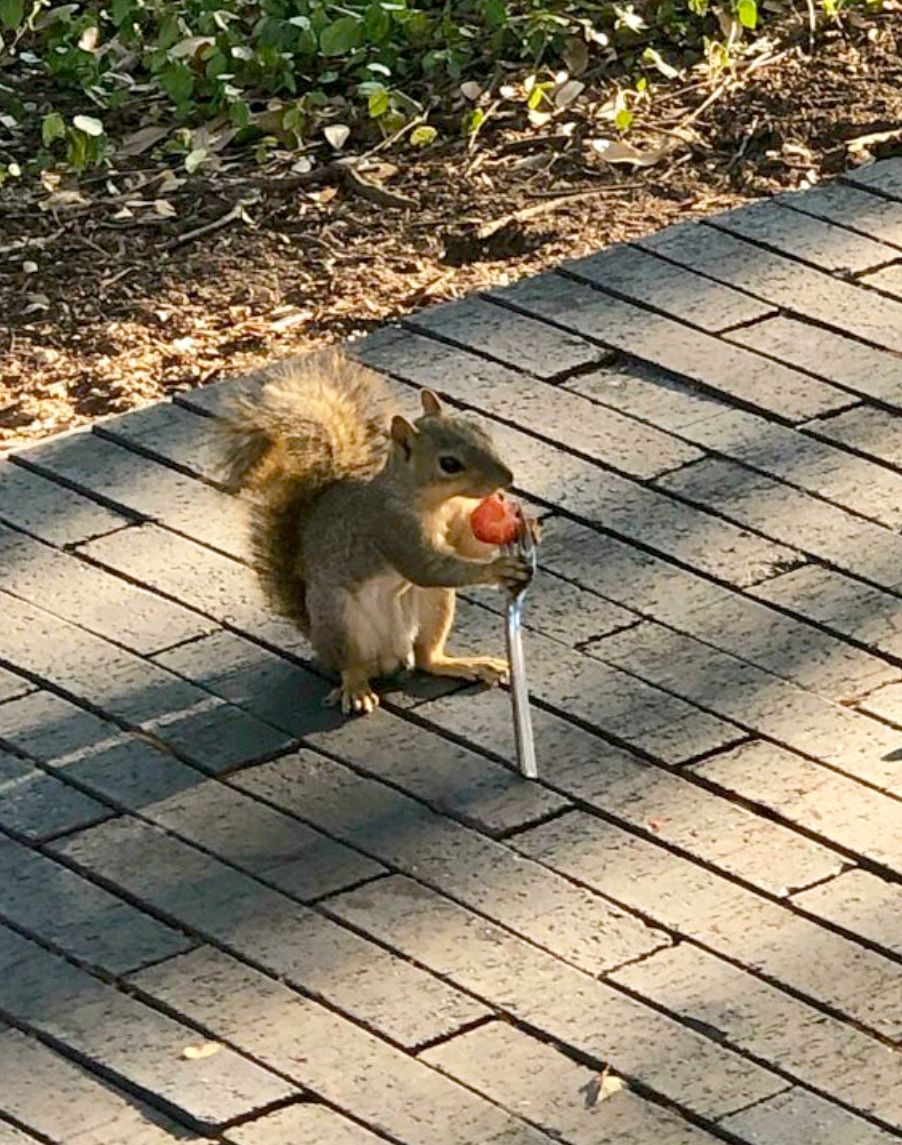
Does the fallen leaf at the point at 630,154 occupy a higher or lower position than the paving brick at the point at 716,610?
higher

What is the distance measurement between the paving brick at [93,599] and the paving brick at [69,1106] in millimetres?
1147

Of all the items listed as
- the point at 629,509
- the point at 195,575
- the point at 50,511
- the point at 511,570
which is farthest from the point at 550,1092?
the point at 50,511

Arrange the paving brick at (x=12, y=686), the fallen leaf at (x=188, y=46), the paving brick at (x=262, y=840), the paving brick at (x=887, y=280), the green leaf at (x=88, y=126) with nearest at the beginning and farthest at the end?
the paving brick at (x=262, y=840) < the paving brick at (x=12, y=686) < the paving brick at (x=887, y=280) < the green leaf at (x=88, y=126) < the fallen leaf at (x=188, y=46)

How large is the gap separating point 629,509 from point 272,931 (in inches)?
55.9

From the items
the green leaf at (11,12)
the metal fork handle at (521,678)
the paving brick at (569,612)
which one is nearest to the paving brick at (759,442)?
the paving brick at (569,612)

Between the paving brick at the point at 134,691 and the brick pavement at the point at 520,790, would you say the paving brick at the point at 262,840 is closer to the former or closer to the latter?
the brick pavement at the point at 520,790

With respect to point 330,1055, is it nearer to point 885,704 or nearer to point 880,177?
point 885,704

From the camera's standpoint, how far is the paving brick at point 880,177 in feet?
21.8

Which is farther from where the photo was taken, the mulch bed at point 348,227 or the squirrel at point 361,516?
the mulch bed at point 348,227

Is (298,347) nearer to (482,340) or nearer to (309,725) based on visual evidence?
(482,340)

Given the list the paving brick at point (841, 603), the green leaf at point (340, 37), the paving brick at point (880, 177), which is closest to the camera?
the paving brick at point (841, 603)

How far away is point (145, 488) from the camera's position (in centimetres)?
552

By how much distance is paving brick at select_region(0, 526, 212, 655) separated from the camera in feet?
16.6

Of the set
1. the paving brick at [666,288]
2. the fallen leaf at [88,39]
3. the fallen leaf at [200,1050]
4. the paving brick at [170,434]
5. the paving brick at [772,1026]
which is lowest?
the fallen leaf at [200,1050]
